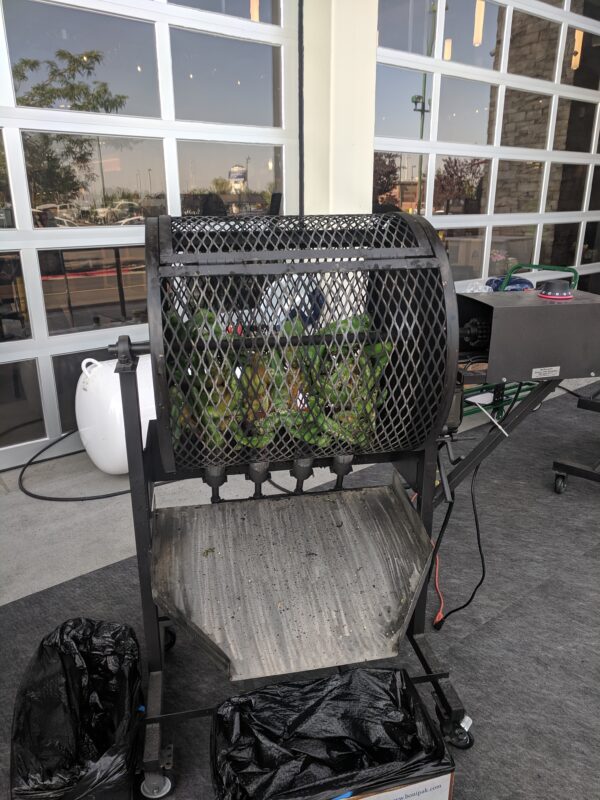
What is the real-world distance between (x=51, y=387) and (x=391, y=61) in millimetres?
2868

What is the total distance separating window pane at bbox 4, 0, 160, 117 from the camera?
265 cm

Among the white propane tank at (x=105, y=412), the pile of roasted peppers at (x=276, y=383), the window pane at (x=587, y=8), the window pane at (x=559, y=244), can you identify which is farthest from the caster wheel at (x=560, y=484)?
the window pane at (x=587, y=8)

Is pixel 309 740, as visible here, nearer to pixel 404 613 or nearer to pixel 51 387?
pixel 404 613

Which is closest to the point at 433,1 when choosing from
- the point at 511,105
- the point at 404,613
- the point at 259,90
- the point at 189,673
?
the point at 511,105

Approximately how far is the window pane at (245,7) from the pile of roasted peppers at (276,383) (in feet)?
8.72

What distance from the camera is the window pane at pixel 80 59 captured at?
8.71 ft

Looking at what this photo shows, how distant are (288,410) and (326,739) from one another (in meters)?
0.77

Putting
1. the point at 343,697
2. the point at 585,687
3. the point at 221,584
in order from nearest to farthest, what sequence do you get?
the point at 343,697 < the point at 221,584 < the point at 585,687

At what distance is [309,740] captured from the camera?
1315mm

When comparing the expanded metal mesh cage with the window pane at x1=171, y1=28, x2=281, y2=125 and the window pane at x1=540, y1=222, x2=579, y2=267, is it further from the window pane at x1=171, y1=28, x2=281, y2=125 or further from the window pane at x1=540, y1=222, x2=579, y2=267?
the window pane at x1=540, y1=222, x2=579, y2=267

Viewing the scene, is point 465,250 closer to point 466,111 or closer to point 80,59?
point 466,111

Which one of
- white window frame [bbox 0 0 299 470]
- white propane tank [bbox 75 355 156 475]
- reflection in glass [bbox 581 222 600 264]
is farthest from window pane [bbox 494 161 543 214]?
white propane tank [bbox 75 355 156 475]

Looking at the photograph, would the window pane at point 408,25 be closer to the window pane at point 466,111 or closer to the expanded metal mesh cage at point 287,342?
the window pane at point 466,111

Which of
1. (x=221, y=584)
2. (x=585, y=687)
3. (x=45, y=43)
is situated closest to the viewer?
(x=221, y=584)
